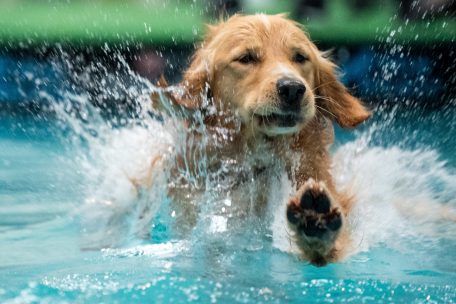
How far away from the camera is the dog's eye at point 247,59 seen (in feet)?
13.2

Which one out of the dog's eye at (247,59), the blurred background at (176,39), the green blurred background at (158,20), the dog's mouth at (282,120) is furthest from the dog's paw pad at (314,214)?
the green blurred background at (158,20)

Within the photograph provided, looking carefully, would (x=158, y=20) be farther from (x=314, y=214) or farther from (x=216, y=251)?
(x=314, y=214)

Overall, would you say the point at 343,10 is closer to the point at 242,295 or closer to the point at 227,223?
the point at 227,223

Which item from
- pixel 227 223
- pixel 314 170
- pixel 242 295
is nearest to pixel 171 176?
pixel 227 223

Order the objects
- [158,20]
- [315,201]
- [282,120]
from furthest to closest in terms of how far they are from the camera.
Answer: [158,20] → [282,120] → [315,201]

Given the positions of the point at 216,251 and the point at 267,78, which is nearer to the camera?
the point at 267,78

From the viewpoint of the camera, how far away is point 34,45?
9336mm

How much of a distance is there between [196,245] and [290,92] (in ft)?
3.45

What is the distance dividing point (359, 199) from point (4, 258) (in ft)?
6.70

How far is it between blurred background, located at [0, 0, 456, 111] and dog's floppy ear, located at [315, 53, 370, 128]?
13.9ft

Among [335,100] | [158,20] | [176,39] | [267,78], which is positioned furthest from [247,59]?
[158,20]

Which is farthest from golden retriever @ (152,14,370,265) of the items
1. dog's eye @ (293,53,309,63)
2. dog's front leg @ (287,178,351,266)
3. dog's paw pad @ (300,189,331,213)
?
dog's paw pad @ (300,189,331,213)

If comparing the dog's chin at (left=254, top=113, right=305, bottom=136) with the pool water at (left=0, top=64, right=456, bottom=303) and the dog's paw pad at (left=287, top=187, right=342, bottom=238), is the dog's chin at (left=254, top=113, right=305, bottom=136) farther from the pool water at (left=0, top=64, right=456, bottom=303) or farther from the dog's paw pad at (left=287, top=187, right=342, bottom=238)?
the dog's paw pad at (left=287, top=187, right=342, bottom=238)

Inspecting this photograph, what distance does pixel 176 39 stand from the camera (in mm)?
8867
